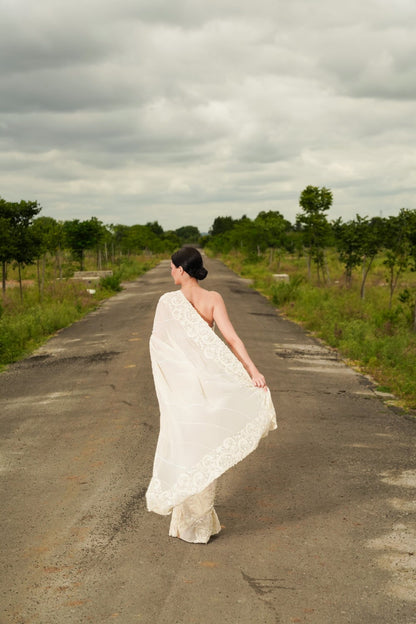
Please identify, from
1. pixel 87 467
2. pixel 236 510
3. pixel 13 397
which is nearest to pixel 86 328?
pixel 13 397

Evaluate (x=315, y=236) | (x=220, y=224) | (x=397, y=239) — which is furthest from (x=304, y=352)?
(x=220, y=224)

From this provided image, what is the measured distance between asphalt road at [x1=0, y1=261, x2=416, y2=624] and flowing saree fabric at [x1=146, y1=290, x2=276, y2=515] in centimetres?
59

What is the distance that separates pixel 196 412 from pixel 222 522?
107 centimetres

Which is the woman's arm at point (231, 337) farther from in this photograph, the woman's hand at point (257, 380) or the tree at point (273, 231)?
the tree at point (273, 231)

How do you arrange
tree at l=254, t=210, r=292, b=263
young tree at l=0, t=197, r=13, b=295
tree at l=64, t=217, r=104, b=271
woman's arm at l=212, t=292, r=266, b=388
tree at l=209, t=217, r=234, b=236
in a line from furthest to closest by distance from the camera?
tree at l=209, t=217, r=234, b=236 < tree at l=254, t=210, r=292, b=263 < tree at l=64, t=217, r=104, b=271 < young tree at l=0, t=197, r=13, b=295 < woman's arm at l=212, t=292, r=266, b=388

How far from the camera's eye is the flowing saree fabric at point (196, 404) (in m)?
4.42

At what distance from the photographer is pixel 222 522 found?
4988mm

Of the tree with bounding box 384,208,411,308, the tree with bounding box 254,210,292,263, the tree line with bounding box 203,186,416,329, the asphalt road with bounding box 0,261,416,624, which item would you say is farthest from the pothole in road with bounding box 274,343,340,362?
the tree with bounding box 254,210,292,263

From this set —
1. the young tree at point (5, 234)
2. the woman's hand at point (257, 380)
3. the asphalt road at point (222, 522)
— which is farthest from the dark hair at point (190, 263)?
the young tree at point (5, 234)

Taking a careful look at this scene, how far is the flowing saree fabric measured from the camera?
4.42 m

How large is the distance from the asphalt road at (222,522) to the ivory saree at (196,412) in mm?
352

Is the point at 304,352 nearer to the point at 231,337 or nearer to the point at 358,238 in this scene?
the point at 231,337

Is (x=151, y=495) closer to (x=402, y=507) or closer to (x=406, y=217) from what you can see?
(x=402, y=507)

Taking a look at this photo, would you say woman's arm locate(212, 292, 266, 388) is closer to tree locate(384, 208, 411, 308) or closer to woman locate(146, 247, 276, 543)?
woman locate(146, 247, 276, 543)
